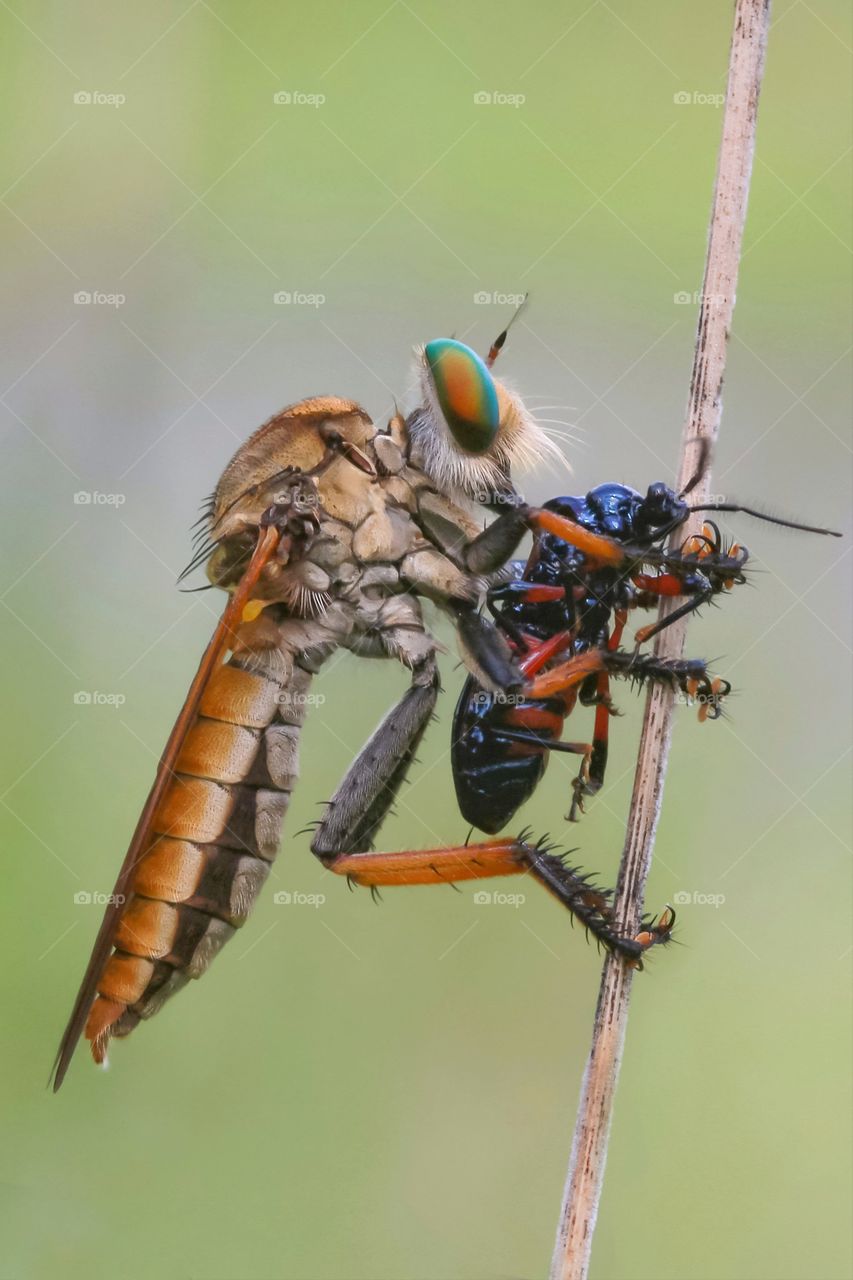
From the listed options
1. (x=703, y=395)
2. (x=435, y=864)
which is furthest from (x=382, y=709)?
(x=703, y=395)

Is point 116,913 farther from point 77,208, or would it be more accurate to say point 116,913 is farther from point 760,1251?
point 77,208

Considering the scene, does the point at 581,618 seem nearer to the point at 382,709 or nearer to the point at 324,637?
the point at 324,637

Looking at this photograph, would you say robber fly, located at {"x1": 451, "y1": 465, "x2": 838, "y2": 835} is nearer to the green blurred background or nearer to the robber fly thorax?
the robber fly thorax

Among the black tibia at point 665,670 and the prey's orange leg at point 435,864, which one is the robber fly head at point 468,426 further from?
the prey's orange leg at point 435,864

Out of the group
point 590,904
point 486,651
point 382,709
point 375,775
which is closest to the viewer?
point 590,904

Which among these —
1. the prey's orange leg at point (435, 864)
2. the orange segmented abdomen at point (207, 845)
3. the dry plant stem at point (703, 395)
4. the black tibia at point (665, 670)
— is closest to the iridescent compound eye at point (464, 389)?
the dry plant stem at point (703, 395)

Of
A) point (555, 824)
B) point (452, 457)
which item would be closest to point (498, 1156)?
point (555, 824)
